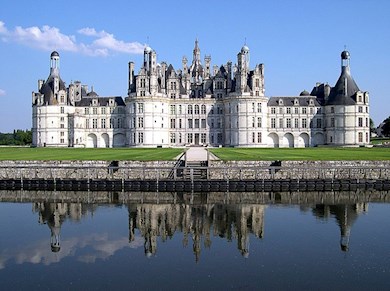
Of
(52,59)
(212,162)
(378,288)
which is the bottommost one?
(378,288)

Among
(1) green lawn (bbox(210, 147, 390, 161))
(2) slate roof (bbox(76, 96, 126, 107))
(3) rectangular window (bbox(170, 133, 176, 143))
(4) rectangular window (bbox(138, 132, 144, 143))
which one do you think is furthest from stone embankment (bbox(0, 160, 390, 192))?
(2) slate roof (bbox(76, 96, 126, 107))

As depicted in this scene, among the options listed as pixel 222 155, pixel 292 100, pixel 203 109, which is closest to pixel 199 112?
pixel 203 109

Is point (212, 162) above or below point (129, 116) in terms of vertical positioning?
below

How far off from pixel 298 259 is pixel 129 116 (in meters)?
63.7

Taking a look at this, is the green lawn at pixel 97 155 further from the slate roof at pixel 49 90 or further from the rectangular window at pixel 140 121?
the slate roof at pixel 49 90

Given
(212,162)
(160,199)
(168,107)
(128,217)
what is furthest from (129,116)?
(128,217)

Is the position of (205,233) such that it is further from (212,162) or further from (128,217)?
(212,162)

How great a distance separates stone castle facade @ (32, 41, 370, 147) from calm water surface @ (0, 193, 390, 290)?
48.8 meters

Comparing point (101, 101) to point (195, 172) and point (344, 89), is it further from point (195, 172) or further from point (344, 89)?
point (195, 172)

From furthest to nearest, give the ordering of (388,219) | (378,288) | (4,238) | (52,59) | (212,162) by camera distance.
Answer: (52,59) < (212,162) < (388,219) < (4,238) < (378,288)

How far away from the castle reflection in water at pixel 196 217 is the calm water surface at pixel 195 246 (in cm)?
5

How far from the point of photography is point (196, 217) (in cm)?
2402

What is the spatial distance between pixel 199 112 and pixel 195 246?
62.1 metres

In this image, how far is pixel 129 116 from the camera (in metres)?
78.0
